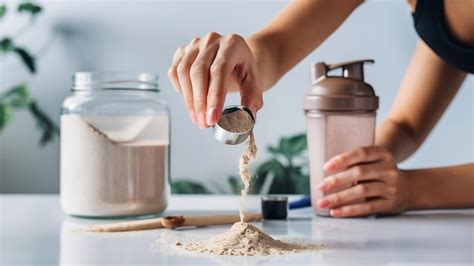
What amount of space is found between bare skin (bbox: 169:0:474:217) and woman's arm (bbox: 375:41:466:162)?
0.01 metres

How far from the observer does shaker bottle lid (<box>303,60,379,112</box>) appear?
1.00 meters

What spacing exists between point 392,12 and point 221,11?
65 cm

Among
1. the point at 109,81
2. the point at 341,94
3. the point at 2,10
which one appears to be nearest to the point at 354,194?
the point at 341,94

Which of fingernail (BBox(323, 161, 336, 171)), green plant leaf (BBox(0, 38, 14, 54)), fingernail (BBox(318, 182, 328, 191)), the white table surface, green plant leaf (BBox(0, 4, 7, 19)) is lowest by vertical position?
the white table surface

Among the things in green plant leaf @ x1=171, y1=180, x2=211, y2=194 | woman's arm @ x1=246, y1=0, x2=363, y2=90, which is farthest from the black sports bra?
green plant leaf @ x1=171, y1=180, x2=211, y2=194

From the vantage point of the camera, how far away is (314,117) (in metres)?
1.03

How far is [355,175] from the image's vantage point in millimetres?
1007

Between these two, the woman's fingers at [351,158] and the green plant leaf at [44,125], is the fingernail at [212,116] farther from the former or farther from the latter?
the green plant leaf at [44,125]

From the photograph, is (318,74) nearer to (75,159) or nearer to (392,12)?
(75,159)

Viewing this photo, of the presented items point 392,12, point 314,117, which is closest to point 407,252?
point 314,117

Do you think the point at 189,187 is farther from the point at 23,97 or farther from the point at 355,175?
the point at 355,175

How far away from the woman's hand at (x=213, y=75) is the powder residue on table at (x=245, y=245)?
129 millimetres

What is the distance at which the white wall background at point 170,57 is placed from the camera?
2561 mm

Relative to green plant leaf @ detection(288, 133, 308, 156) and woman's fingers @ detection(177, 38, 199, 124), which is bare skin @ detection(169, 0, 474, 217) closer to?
woman's fingers @ detection(177, 38, 199, 124)
